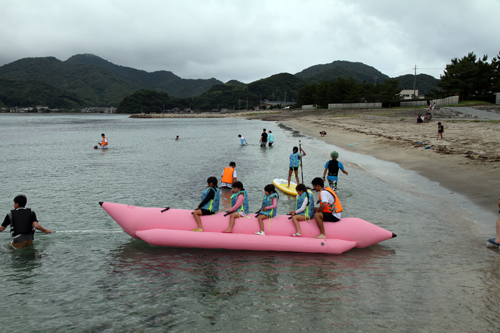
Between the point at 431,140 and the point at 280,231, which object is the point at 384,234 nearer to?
the point at 280,231

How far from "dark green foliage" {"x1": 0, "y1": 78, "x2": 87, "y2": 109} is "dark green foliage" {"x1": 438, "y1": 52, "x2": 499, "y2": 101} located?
20185cm

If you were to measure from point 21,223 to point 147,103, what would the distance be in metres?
187

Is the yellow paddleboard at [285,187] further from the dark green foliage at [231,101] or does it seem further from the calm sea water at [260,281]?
the dark green foliage at [231,101]

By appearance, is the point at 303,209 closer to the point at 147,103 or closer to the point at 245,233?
the point at 245,233

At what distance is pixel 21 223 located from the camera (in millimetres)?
7387

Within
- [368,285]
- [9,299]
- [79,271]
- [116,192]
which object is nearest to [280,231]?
[368,285]

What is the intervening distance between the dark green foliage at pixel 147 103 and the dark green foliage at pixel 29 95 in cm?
3830

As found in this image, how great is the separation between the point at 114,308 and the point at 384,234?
5.76 m

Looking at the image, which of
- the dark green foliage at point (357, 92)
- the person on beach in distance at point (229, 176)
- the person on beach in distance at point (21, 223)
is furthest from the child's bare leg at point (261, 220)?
the dark green foliage at point (357, 92)

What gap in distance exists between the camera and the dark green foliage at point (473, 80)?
51031 millimetres

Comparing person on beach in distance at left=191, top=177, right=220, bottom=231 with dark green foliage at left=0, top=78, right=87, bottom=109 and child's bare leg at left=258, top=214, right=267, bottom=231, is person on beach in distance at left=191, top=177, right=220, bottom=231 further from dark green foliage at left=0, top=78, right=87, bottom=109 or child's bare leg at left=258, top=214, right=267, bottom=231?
dark green foliage at left=0, top=78, right=87, bottom=109

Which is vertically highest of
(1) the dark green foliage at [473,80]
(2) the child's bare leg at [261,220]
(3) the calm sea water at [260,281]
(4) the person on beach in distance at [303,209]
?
(1) the dark green foliage at [473,80]

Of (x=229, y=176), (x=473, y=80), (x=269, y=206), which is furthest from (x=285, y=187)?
(x=473, y=80)

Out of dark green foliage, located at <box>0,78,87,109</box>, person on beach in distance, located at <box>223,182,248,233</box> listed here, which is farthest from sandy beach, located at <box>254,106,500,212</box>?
dark green foliage, located at <box>0,78,87,109</box>
